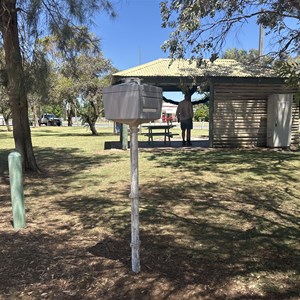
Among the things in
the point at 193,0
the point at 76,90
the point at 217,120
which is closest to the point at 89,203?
the point at 193,0

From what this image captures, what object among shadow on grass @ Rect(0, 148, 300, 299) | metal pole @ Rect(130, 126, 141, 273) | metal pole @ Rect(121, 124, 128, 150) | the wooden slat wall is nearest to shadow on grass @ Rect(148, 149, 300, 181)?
the wooden slat wall

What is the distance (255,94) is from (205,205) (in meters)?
9.25

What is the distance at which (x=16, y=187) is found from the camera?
4.68 m

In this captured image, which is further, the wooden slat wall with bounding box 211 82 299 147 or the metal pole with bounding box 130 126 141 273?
the wooden slat wall with bounding box 211 82 299 147

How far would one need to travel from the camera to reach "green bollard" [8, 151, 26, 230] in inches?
181

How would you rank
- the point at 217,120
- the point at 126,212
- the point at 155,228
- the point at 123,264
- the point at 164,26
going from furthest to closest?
the point at 217,120, the point at 164,26, the point at 126,212, the point at 155,228, the point at 123,264

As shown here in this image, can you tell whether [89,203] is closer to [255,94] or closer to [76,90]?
[255,94]

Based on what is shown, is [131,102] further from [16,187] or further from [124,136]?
[124,136]

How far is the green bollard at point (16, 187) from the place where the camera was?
15.1ft

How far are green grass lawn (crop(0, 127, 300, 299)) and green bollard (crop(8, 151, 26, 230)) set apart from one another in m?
0.14

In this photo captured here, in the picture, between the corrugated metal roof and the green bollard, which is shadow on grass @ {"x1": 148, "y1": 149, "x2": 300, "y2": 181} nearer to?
the corrugated metal roof

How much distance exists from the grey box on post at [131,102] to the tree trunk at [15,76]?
4.96 metres

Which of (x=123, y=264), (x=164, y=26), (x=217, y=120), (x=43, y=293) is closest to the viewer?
(x=43, y=293)

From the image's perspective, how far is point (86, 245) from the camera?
4145mm
